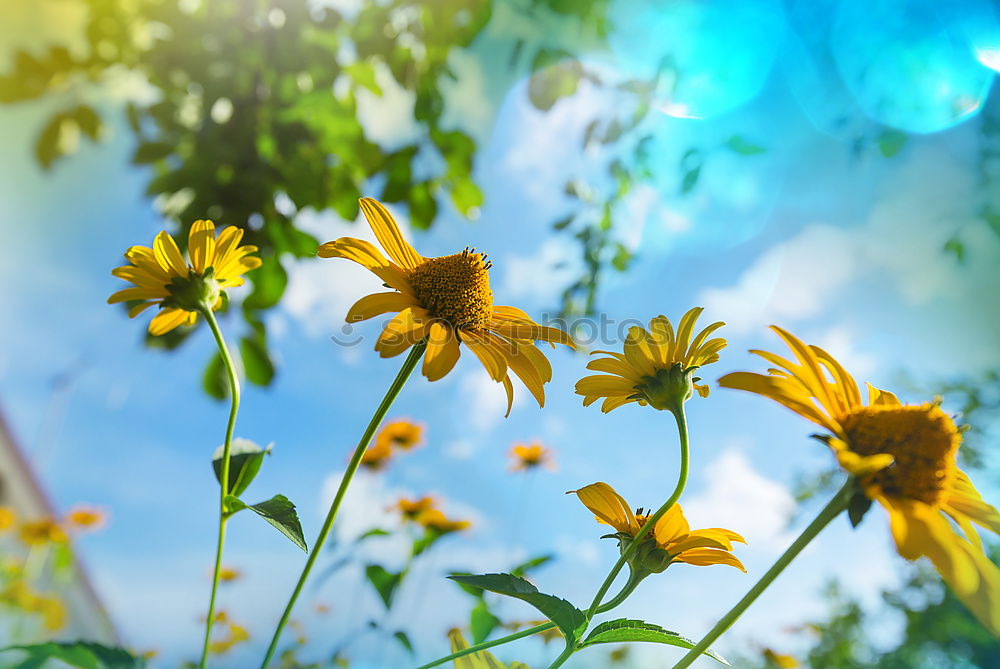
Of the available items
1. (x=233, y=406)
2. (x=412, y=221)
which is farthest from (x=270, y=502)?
(x=412, y=221)

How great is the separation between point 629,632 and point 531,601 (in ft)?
0.22

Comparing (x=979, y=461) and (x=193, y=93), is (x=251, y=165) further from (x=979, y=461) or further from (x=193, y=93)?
(x=979, y=461)

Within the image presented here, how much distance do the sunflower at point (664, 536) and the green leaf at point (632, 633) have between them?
0.20 ft

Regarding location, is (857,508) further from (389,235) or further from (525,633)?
(389,235)

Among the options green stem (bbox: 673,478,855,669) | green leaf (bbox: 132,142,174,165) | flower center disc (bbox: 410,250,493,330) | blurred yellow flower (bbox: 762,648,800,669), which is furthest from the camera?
blurred yellow flower (bbox: 762,648,800,669)

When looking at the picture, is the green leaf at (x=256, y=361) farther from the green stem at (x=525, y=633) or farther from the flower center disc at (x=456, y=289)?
the green stem at (x=525, y=633)

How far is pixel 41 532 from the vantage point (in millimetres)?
2217

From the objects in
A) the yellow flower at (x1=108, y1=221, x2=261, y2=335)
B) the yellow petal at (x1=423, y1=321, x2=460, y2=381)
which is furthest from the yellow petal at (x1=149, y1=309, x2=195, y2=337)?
the yellow petal at (x1=423, y1=321, x2=460, y2=381)

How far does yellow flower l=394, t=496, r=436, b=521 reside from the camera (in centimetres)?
154

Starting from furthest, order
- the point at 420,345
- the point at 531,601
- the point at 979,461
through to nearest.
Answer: the point at 979,461 → the point at 420,345 → the point at 531,601

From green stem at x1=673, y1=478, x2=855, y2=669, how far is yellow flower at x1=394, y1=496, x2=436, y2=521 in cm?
130

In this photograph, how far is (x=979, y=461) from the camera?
2.91m

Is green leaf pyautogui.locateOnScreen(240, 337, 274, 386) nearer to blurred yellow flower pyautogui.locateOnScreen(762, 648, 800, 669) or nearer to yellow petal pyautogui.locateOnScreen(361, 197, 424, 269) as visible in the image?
yellow petal pyautogui.locateOnScreen(361, 197, 424, 269)

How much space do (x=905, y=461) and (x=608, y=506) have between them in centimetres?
19
